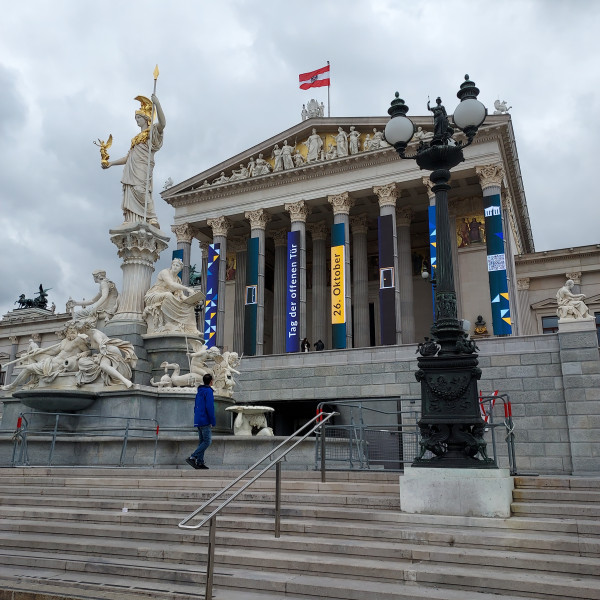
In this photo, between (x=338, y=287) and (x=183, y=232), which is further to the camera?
(x=183, y=232)

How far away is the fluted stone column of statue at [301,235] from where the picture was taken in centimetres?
3531

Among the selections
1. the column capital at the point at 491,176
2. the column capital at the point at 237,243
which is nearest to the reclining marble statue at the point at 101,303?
the column capital at the point at 491,176

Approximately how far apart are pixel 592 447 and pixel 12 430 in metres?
17.6

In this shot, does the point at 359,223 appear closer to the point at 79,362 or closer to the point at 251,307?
the point at 251,307

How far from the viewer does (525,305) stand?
41531 mm

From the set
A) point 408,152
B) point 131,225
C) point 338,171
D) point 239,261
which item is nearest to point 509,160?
point 408,152

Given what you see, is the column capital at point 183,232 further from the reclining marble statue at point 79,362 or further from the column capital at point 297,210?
the reclining marble statue at point 79,362

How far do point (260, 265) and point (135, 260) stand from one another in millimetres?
21350

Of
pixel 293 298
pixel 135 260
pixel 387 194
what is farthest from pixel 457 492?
pixel 387 194

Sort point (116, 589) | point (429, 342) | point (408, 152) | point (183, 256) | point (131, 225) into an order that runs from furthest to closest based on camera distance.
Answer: point (183, 256) < point (408, 152) < point (131, 225) < point (429, 342) < point (116, 589)

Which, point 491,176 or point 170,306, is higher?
point 491,176

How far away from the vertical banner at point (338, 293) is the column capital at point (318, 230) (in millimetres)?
7571

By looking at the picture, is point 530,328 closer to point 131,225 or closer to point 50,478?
point 131,225

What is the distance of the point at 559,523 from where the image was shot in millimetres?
6289
